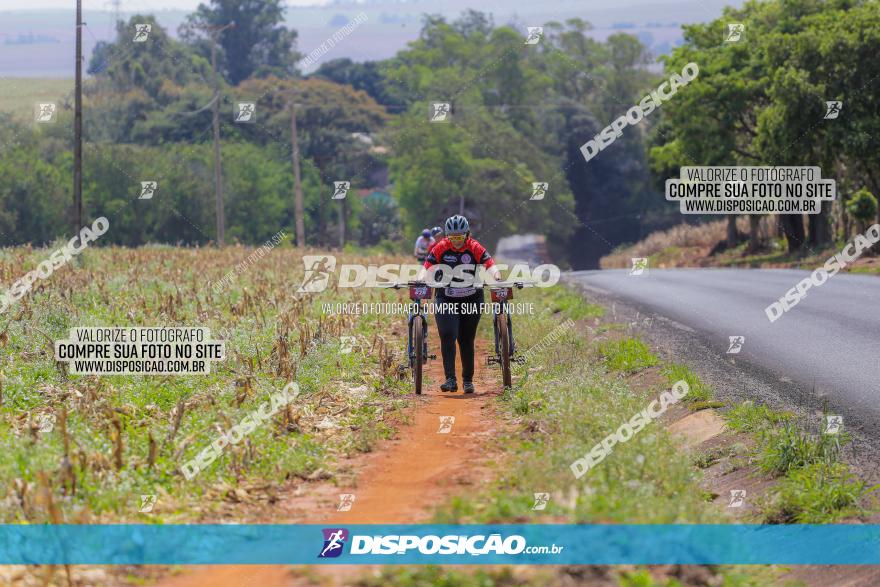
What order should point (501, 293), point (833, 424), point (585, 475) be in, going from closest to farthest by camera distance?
point (585, 475), point (833, 424), point (501, 293)

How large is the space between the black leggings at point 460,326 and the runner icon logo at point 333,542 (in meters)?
6.66

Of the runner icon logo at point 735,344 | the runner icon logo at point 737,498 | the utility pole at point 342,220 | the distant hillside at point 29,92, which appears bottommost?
the runner icon logo at point 737,498

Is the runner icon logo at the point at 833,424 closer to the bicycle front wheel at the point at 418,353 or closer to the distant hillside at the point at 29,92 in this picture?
the bicycle front wheel at the point at 418,353

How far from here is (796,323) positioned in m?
20.3

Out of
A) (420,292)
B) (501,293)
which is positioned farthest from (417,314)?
(501,293)

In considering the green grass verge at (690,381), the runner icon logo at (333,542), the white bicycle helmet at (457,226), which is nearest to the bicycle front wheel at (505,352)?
the white bicycle helmet at (457,226)

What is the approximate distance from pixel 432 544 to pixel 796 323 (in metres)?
14.5

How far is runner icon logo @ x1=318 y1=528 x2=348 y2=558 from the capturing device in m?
7.63

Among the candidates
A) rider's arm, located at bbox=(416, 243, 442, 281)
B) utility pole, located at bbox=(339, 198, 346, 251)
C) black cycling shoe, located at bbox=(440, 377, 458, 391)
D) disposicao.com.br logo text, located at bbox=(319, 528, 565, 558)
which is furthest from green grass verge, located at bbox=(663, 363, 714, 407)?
utility pole, located at bbox=(339, 198, 346, 251)

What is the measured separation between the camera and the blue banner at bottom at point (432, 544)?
280 inches

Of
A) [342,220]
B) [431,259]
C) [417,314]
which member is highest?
[342,220]

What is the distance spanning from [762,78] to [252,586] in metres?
48.3

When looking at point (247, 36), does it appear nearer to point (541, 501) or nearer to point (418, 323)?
point (418, 323)

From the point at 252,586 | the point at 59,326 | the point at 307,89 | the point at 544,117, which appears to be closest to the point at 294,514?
the point at 252,586
